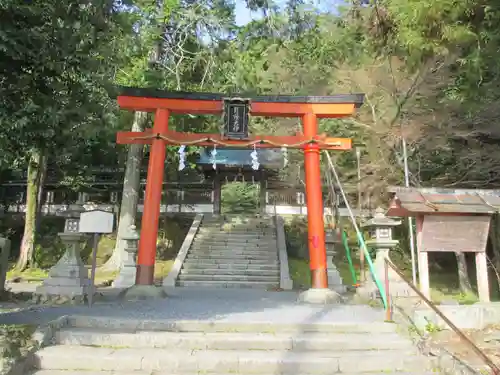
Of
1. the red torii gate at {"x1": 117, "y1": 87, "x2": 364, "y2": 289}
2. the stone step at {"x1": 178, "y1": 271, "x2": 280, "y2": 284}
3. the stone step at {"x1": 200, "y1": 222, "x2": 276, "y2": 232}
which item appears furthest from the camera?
the stone step at {"x1": 200, "y1": 222, "x2": 276, "y2": 232}

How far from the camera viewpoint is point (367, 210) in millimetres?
15938

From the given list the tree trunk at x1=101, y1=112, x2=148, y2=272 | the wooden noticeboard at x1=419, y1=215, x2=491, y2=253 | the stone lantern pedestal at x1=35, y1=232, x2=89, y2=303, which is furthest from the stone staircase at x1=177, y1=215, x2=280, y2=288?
the wooden noticeboard at x1=419, y1=215, x2=491, y2=253

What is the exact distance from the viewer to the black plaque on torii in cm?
923

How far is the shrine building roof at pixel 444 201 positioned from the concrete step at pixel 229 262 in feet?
21.9

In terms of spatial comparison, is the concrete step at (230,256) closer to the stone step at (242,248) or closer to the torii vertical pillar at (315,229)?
the stone step at (242,248)

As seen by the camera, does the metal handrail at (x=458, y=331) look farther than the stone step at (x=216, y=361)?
No

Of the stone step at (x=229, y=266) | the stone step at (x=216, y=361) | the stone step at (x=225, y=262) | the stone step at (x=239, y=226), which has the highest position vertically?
the stone step at (x=239, y=226)

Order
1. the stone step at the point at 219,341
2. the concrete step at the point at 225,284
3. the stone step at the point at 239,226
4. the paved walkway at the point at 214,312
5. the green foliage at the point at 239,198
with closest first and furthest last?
the stone step at the point at 219,341, the paved walkway at the point at 214,312, the concrete step at the point at 225,284, the stone step at the point at 239,226, the green foliage at the point at 239,198

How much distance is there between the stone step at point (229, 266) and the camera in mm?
13180

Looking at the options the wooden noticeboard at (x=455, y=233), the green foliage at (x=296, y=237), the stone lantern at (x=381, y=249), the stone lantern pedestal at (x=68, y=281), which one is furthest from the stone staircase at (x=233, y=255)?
the wooden noticeboard at (x=455, y=233)

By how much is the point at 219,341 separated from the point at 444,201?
4896 millimetres

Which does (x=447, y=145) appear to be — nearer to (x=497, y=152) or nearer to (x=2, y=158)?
(x=497, y=152)

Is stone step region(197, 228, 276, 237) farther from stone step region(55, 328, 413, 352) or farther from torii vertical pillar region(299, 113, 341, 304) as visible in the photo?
stone step region(55, 328, 413, 352)

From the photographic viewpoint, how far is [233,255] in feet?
46.7
